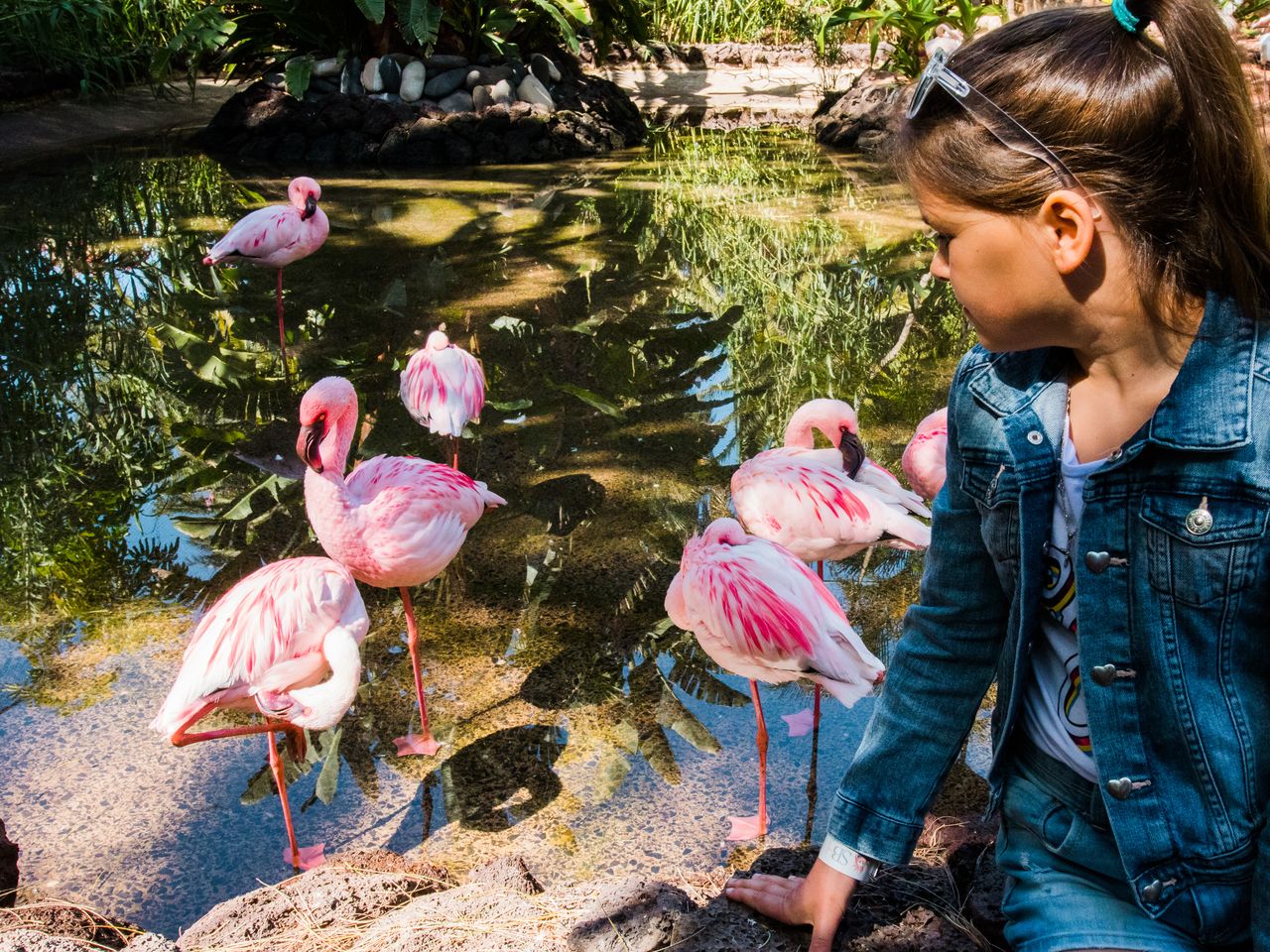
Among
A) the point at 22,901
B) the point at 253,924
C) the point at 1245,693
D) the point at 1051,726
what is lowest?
the point at 22,901

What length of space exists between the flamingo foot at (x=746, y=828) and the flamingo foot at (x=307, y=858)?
1001 mm

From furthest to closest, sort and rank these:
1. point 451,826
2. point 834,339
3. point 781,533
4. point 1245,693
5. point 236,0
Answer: point 236,0 → point 834,339 → point 781,533 → point 451,826 → point 1245,693

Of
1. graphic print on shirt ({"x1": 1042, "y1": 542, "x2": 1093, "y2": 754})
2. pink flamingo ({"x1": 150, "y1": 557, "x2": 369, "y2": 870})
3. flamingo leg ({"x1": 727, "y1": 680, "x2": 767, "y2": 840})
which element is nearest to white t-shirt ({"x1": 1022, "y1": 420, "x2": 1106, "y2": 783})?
graphic print on shirt ({"x1": 1042, "y1": 542, "x2": 1093, "y2": 754})

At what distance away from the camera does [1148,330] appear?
4.81 feet

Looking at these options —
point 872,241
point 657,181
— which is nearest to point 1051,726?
point 872,241

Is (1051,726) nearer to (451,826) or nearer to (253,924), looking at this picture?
(253,924)

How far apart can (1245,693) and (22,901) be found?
2.65 meters

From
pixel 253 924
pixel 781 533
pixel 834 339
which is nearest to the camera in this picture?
pixel 253 924

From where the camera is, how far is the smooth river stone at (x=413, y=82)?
12.0 metres

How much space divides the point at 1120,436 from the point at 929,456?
234 cm

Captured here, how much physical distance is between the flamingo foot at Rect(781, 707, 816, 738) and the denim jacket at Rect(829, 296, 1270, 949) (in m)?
1.64

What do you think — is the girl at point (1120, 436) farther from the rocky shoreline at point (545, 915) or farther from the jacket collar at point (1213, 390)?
the rocky shoreline at point (545, 915)

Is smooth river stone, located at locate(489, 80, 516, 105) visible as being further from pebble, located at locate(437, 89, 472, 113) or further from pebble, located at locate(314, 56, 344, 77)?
pebble, located at locate(314, 56, 344, 77)

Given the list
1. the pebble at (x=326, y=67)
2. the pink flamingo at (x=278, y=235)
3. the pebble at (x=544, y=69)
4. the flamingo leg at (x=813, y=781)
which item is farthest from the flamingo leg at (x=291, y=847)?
the pebble at (x=544, y=69)
